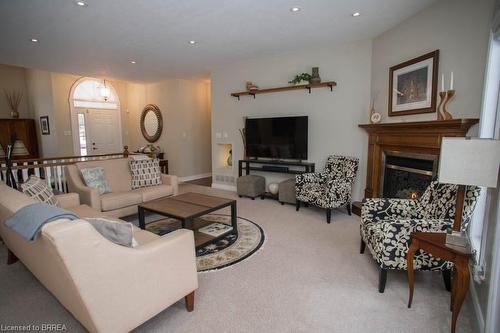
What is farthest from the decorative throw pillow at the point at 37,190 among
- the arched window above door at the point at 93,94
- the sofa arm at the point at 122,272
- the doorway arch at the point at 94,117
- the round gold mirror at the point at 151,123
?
the arched window above door at the point at 93,94

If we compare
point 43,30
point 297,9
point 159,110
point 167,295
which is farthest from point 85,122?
point 167,295

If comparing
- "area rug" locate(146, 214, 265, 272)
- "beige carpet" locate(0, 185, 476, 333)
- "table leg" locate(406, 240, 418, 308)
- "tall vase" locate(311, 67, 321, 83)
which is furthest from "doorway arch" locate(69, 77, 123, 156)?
"table leg" locate(406, 240, 418, 308)

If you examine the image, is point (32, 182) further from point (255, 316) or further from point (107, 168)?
point (255, 316)

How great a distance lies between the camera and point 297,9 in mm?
3055

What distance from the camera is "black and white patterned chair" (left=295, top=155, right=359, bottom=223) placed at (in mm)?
3760

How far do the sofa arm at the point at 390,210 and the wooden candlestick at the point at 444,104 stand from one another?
94 cm

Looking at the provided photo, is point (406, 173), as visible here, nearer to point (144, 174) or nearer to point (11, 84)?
point (144, 174)

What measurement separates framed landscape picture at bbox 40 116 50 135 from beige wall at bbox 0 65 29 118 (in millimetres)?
757

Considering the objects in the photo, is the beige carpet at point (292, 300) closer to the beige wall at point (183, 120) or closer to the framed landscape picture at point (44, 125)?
the beige wall at point (183, 120)

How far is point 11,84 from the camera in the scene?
716 cm

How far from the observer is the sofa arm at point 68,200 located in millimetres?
3100

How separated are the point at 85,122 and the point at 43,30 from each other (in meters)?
4.00

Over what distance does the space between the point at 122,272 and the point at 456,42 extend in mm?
3568

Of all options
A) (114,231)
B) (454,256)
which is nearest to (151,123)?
(114,231)
